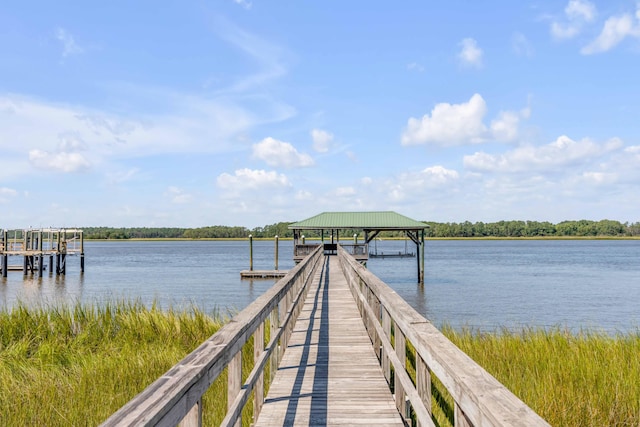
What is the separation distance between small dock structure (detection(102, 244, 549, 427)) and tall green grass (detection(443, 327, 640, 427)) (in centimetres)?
121

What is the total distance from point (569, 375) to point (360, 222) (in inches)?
1086

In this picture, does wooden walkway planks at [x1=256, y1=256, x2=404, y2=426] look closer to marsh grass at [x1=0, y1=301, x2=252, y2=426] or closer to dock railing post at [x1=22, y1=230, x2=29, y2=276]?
marsh grass at [x1=0, y1=301, x2=252, y2=426]

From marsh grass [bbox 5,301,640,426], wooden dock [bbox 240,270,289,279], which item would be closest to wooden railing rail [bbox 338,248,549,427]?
marsh grass [bbox 5,301,640,426]

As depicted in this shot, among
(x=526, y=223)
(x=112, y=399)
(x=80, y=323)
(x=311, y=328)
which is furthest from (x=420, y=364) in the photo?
(x=526, y=223)

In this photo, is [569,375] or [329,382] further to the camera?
[569,375]

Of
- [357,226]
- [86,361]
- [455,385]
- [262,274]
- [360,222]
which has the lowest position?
[262,274]

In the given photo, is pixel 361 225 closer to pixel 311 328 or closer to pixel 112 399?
pixel 311 328

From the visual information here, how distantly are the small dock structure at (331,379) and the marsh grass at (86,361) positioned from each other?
3.96 feet

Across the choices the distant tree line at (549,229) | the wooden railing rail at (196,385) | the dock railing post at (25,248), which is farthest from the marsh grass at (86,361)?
the distant tree line at (549,229)

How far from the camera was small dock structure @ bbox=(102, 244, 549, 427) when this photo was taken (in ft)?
5.81

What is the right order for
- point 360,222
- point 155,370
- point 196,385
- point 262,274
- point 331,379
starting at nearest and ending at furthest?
point 196,385 → point 331,379 → point 155,370 → point 360,222 → point 262,274

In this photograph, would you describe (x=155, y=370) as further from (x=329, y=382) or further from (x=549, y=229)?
(x=549, y=229)

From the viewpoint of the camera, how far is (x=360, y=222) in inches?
1368

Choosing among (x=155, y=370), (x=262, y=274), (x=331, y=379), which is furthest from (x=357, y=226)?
(x=331, y=379)
